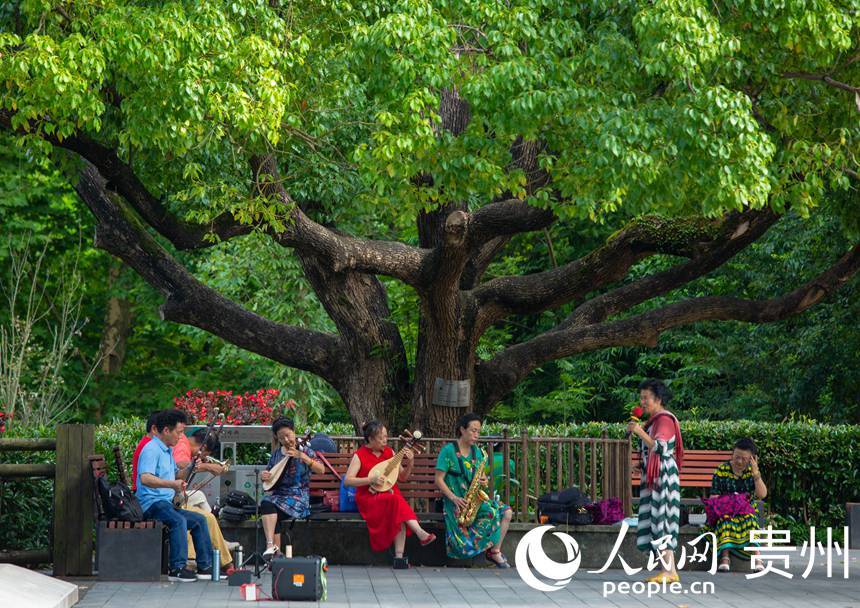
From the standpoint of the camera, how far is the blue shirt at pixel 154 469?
494 inches

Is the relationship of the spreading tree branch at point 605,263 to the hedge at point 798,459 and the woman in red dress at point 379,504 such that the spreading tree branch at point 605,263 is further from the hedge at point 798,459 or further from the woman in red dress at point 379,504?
the woman in red dress at point 379,504

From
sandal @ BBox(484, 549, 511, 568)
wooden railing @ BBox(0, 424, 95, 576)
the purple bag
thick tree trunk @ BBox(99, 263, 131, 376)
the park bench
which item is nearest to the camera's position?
the park bench

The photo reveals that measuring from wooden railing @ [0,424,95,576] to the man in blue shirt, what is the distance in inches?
24.7

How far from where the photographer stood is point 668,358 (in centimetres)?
3356

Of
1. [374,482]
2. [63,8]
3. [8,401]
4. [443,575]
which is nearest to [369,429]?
[374,482]

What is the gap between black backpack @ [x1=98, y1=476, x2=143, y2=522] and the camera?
1237 cm

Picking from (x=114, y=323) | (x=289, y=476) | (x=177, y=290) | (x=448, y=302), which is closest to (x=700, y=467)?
(x=448, y=302)

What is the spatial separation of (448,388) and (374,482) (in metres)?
3.89

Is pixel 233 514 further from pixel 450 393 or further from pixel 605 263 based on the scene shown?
pixel 605 263

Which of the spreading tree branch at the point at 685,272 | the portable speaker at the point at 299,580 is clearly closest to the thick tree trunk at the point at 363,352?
the spreading tree branch at the point at 685,272

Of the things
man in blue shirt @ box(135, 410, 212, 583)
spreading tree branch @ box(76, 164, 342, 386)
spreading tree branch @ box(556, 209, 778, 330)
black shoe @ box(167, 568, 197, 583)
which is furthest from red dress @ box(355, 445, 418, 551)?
spreading tree branch @ box(556, 209, 778, 330)

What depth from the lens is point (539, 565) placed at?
42.6 ft

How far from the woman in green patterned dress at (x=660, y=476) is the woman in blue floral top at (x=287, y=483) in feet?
11.3

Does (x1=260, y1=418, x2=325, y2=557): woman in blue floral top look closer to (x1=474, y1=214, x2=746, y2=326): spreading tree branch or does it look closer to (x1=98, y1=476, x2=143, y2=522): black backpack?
Answer: (x1=98, y1=476, x2=143, y2=522): black backpack
